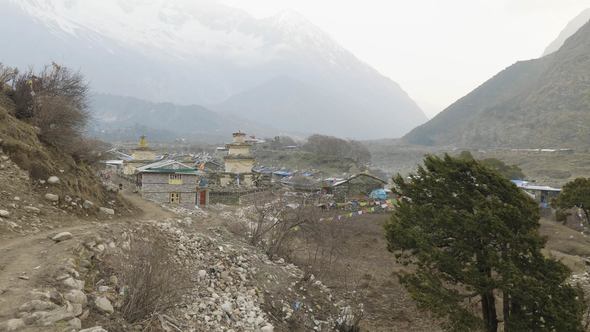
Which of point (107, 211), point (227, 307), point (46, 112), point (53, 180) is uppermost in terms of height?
point (46, 112)

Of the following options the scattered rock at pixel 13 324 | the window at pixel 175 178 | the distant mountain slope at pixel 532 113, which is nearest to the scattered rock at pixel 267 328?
the scattered rock at pixel 13 324

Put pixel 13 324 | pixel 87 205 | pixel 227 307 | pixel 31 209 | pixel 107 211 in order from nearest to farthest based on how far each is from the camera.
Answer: pixel 13 324 → pixel 227 307 → pixel 31 209 → pixel 87 205 → pixel 107 211

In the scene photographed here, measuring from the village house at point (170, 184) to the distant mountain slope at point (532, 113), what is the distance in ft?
325

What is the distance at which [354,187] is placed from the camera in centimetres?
5044

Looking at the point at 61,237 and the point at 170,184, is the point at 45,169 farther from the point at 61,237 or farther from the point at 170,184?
the point at 170,184

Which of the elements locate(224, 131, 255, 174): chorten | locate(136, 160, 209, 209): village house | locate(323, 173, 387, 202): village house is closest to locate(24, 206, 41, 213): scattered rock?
locate(136, 160, 209, 209): village house

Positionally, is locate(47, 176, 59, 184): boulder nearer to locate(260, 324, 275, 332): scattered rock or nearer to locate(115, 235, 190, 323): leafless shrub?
locate(115, 235, 190, 323): leafless shrub

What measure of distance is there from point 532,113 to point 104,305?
14295 cm

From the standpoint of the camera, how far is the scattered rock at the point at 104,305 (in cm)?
815

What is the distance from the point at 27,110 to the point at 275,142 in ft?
341

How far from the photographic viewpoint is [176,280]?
10.5m

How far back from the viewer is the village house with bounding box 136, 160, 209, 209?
2855 centimetres

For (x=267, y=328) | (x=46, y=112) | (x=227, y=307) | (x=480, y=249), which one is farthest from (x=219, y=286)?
(x=46, y=112)

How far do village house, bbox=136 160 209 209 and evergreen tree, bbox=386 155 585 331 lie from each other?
17093mm
